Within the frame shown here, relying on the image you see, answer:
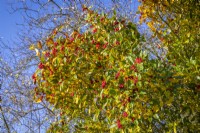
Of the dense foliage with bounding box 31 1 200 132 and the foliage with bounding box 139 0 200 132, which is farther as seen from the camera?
the foliage with bounding box 139 0 200 132

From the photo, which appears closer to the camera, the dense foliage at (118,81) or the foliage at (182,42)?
the dense foliage at (118,81)

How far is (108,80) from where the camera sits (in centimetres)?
296

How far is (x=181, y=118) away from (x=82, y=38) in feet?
4.85

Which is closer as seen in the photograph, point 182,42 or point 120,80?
point 120,80

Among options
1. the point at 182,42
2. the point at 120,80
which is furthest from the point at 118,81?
the point at 182,42

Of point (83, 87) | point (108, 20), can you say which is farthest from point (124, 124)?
point (108, 20)

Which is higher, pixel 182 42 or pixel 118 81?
pixel 182 42

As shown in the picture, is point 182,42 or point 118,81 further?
point 182,42

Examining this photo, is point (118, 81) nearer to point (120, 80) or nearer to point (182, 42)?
point (120, 80)

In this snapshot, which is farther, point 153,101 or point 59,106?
point 59,106

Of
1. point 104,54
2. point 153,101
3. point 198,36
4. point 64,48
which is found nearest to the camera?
point 153,101

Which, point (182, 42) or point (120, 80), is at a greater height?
point (182, 42)

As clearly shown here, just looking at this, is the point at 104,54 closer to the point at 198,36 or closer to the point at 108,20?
the point at 108,20

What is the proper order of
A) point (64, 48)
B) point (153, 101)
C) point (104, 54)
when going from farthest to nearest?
1. point (64, 48)
2. point (104, 54)
3. point (153, 101)
